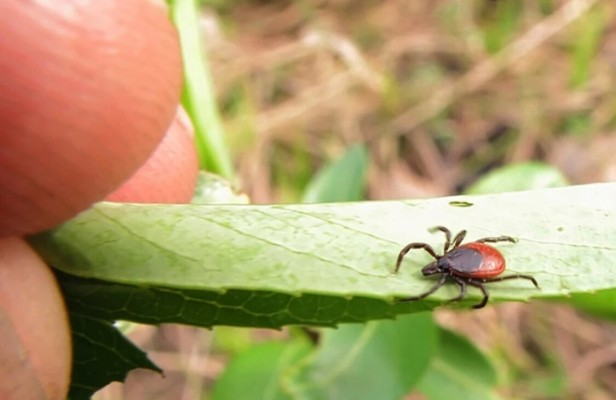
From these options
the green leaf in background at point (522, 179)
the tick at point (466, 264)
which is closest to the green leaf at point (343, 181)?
the green leaf in background at point (522, 179)

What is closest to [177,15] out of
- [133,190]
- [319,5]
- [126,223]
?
[133,190]

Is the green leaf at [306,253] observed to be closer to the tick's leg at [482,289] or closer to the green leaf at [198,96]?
the tick's leg at [482,289]

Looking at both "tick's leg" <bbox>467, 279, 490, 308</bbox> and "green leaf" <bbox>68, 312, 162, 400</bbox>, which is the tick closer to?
"tick's leg" <bbox>467, 279, 490, 308</bbox>

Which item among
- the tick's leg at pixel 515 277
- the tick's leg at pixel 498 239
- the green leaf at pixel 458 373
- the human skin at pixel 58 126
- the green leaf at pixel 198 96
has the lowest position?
the human skin at pixel 58 126

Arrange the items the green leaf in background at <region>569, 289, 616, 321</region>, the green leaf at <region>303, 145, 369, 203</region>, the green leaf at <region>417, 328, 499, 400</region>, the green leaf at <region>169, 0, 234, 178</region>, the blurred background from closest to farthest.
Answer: the green leaf in background at <region>569, 289, 616, 321</region>
the green leaf at <region>169, 0, 234, 178</region>
the green leaf at <region>417, 328, 499, 400</region>
the green leaf at <region>303, 145, 369, 203</region>
the blurred background

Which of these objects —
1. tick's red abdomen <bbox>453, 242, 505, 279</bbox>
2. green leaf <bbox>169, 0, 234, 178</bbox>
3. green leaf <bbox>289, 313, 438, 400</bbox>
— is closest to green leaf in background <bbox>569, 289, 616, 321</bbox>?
green leaf <bbox>289, 313, 438, 400</bbox>

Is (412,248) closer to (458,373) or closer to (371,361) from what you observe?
(371,361)

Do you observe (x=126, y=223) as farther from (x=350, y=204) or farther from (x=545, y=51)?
(x=545, y=51)

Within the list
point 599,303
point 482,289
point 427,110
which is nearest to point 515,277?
point 482,289
